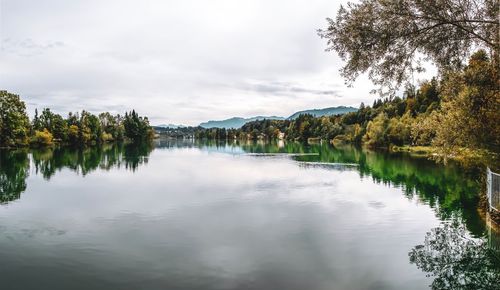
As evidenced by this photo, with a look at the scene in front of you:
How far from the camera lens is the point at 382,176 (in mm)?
40250

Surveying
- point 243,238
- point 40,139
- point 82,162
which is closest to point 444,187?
point 243,238

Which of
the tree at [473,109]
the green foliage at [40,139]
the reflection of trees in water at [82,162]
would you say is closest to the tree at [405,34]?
the tree at [473,109]

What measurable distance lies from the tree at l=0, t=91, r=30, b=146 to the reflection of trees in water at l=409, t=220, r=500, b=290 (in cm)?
8635

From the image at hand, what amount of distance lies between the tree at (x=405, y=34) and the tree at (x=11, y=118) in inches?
3375

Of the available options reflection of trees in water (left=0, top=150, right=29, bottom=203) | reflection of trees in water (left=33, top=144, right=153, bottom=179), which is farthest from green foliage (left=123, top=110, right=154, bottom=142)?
reflection of trees in water (left=0, top=150, right=29, bottom=203)

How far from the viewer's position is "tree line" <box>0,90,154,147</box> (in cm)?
8325

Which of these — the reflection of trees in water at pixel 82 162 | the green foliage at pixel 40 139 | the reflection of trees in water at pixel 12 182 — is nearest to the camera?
the reflection of trees in water at pixel 12 182

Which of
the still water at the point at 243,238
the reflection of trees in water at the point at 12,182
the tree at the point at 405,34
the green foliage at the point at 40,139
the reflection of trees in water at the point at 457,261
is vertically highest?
the tree at the point at 405,34

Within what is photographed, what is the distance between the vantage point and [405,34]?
12.6 meters

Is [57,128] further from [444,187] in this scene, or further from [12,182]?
[444,187]

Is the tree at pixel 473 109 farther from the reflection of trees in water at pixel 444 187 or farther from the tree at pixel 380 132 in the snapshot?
the tree at pixel 380 132

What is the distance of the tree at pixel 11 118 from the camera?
3231 inches

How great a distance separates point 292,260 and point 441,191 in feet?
67.8

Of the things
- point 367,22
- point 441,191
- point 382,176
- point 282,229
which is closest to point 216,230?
point 282,229
